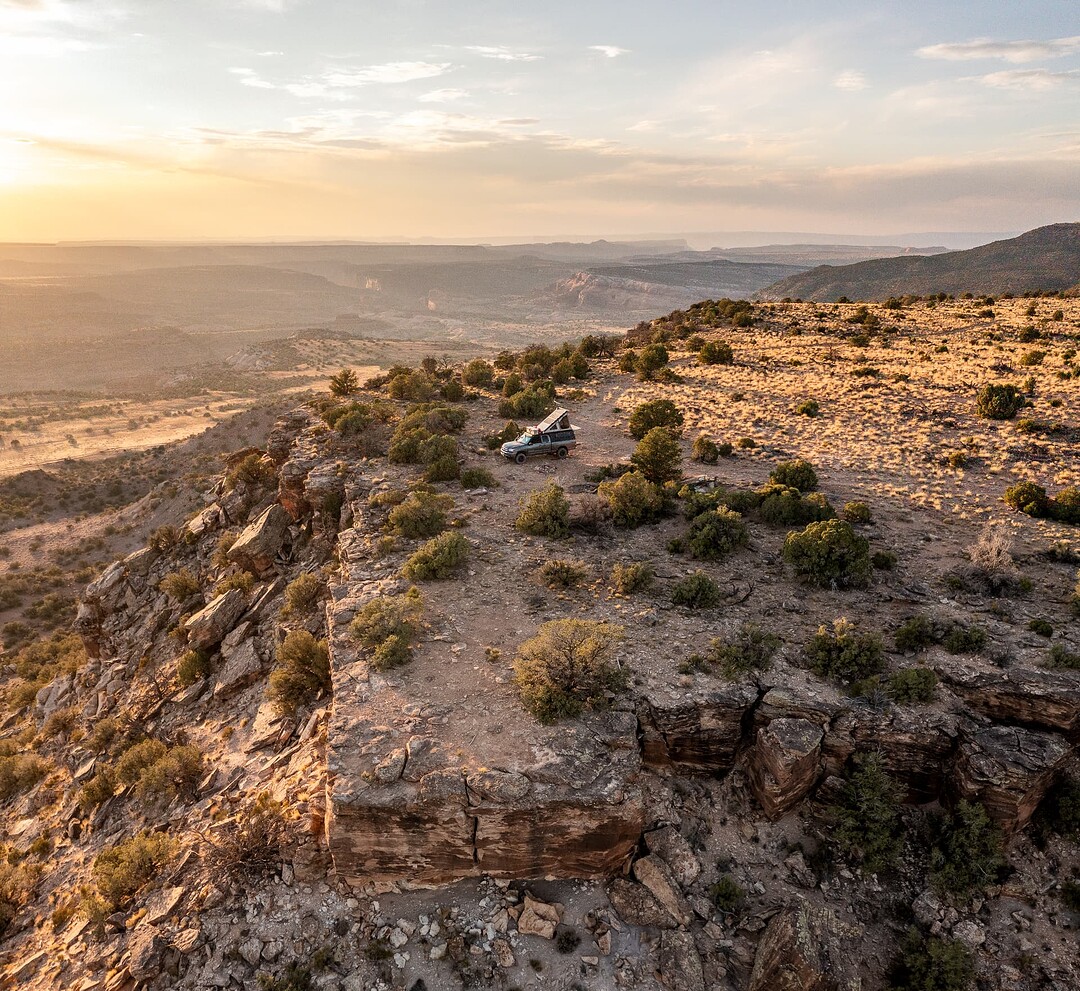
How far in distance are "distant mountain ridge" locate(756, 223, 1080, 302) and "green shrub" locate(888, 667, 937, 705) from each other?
152162 mm

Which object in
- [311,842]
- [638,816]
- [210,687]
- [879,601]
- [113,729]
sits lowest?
[113,729]

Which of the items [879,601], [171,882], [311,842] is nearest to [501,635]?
[311,842]

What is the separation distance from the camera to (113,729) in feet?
74.5

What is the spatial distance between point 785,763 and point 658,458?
16236 millimetres

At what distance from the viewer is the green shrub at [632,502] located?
2430 cm

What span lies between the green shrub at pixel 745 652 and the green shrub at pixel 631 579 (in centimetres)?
361

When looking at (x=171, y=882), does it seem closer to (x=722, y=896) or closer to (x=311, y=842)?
(x=311, y=842)

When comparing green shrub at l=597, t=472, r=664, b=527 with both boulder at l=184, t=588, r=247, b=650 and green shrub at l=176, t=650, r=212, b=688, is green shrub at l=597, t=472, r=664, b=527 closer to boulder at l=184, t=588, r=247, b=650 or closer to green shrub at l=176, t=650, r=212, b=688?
boulder at l=184, t=588, r=247, b=650

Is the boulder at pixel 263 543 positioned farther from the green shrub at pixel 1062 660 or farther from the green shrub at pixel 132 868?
the green shrub at pixel 1062 660

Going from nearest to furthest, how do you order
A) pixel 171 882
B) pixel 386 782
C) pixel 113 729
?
pixel 386 782 < pixel 171 882 < pixel 113 729

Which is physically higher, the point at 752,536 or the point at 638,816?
the point at 752,536

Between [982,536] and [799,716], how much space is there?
472 inches

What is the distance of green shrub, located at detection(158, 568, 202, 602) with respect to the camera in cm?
2869

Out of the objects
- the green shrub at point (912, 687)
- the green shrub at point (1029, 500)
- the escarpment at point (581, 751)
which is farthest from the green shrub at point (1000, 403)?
the green shrub at point (912, 687)
